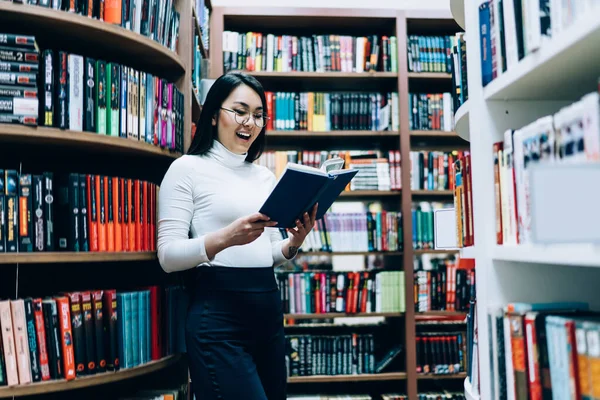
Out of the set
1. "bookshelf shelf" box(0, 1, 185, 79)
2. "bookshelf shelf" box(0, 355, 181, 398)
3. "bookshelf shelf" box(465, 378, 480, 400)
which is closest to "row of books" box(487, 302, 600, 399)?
"bookshelf shelf" box(465, 378, 480, 400)

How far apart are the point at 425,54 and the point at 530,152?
7.69 ft

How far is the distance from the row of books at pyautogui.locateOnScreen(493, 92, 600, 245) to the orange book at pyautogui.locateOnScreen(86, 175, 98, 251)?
1.06m

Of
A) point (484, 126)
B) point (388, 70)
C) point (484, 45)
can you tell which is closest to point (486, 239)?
point (484, 126)

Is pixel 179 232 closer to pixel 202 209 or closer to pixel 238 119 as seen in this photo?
pixel 202 209

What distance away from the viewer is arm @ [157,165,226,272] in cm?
139

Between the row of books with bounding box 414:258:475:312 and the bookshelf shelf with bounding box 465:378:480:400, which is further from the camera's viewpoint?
the row of books with bounding box 414:258:475:312

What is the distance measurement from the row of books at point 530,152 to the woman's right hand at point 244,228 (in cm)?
56

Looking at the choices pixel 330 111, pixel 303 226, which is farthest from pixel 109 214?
pixel 330 111

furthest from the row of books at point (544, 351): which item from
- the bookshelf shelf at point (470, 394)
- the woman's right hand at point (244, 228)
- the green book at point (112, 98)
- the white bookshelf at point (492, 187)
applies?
the green book at point (112, 98)

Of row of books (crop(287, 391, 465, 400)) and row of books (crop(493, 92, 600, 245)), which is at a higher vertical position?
row of books (crop(493, 92, 600, 245))

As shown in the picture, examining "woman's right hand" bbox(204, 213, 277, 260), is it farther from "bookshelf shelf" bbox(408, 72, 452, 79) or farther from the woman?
"bookshelf shelf" bbox(408, 72, 452, 79)

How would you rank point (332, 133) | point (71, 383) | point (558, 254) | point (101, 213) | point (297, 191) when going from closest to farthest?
point (558, 254) → point (297, 191) → point (71, 383) → point (101, 213) → point (332, 133)

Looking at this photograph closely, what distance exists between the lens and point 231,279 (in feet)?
4.74

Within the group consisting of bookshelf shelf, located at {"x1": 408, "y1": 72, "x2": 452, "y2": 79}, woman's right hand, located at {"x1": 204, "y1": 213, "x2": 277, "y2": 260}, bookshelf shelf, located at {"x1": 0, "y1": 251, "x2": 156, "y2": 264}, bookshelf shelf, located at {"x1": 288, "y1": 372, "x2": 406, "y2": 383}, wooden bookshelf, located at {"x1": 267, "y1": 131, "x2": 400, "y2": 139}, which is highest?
bookshelf shelf, located at {"x1": 408, "y1": 72, "x2": 452, "y2": 79}
